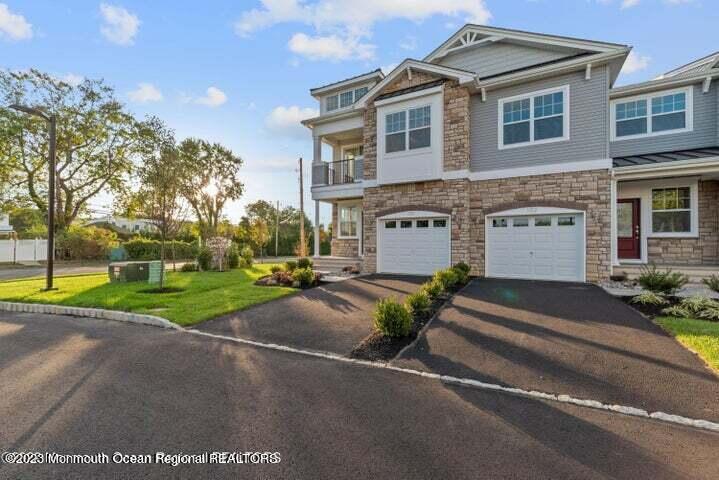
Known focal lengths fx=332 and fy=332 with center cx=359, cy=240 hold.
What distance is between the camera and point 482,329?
6.10m

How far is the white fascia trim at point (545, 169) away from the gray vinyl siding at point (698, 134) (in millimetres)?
2618

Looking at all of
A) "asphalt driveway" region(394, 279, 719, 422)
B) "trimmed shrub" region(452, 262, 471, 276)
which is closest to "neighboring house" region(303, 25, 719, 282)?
"trimmed shrub" region(452, 262, 471, 276)

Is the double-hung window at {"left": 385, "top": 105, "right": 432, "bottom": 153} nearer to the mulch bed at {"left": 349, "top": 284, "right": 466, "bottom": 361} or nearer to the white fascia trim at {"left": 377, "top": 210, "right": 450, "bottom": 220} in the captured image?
the white fascia trim at {"left": 377, "top": 210, "right": 450, "bottom": 220}

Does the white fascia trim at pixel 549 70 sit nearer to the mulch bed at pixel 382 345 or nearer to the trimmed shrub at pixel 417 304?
the trimmed shrub at pixel 417 304

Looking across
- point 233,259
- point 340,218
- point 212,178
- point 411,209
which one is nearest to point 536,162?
point 411,209

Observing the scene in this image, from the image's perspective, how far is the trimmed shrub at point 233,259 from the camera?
1854 centimetres

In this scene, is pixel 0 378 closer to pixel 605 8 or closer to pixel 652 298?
pixel 652 298

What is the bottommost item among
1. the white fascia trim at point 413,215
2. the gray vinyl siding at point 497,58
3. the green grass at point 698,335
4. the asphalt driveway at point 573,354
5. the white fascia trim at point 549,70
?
the asphalt driveway at point 573,354

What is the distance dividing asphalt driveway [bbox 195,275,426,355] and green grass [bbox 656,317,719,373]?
491 cm

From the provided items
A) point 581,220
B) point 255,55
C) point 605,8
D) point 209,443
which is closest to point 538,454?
point 209,443

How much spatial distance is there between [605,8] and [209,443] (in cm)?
1455

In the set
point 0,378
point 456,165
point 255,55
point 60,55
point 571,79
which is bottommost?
point 0,378

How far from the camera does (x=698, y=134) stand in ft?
36.0

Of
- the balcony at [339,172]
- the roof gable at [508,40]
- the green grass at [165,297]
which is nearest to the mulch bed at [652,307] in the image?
the roof gable at [508,40]
